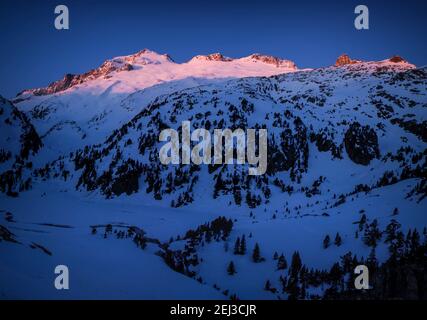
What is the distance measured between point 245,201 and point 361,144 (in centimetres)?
3999

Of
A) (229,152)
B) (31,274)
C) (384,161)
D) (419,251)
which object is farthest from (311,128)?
(31,274)

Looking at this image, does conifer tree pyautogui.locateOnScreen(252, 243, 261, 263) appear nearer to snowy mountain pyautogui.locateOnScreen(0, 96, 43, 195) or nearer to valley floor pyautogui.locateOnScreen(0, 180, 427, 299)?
valley floor pyautogui.locateOnScreen(0, 180, 427, 299)

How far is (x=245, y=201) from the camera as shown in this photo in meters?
80.9

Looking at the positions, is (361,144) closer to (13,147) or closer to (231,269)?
(231,269)

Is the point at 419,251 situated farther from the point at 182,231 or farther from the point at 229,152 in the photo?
the point at 229,152

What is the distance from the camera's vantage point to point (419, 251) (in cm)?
2892

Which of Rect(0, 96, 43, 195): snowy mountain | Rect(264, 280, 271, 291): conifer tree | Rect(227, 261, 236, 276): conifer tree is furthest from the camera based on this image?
Rect(0, 96, 43, 195): snowy mountain

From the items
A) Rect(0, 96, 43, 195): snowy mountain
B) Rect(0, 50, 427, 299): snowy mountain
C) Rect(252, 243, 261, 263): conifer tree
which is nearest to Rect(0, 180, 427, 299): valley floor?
Rect(0, 50, 427, 299): snowy mountain

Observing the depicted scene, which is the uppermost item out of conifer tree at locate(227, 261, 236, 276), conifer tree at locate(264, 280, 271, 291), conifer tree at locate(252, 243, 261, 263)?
conifer tree at locate(252, 243, 261, 263)

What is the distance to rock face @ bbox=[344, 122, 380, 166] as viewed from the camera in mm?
98938

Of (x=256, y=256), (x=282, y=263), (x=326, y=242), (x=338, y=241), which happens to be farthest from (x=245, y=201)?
(x=282, y=263)

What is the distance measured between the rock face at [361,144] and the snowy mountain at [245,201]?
0.41 metres

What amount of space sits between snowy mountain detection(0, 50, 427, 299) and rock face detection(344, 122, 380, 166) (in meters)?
0.41

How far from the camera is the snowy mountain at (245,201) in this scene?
24984 millimetres
